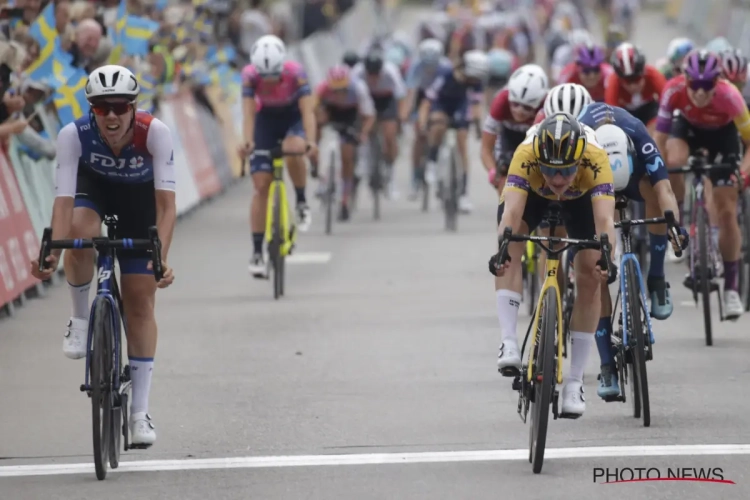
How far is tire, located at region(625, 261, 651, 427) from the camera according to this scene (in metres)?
9.59

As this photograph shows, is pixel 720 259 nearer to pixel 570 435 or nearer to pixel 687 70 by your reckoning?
pixel 687 70

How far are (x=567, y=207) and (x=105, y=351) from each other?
8.19 feet

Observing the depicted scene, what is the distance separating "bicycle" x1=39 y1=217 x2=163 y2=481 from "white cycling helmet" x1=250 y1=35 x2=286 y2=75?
7.33 m

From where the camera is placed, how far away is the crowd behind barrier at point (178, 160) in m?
14.7

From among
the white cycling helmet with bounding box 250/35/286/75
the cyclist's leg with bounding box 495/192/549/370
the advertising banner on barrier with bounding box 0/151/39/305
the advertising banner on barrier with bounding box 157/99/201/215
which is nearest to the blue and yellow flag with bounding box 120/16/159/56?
the advertising banner on barrier with bounding box 157/99/201/215

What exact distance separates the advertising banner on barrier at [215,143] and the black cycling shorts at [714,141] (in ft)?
43.7

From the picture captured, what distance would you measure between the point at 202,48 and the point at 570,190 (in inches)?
746

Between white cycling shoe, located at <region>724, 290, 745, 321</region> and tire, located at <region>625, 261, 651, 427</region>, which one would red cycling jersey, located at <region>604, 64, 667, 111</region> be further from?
tire, located at <region>625, 261, 651, 427</region>

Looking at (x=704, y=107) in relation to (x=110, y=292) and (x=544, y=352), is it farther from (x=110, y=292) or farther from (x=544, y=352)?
(x=110, y=292)

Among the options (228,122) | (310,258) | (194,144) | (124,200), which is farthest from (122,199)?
(228,122)

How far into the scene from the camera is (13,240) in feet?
47.8

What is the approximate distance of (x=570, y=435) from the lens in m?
9.53

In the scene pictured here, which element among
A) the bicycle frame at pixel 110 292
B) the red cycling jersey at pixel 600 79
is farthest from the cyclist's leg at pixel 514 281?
the red cycling jersey at pixel 600 79

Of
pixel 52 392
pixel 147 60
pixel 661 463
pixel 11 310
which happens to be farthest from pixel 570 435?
pixel 147 60
